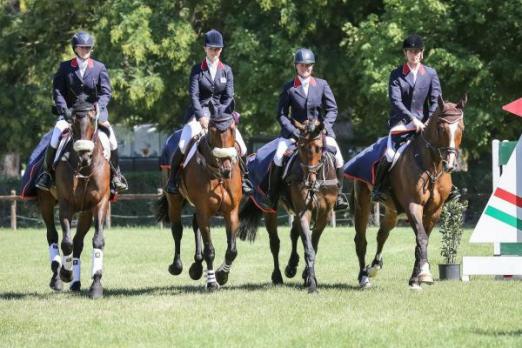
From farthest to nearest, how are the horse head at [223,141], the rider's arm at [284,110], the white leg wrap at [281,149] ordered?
1. the white leg wrap at [281,149]
2. the rider's arm at [284,110]
3. the horse head at [223,141]

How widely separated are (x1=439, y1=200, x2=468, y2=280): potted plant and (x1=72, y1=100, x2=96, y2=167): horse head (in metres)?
5.49

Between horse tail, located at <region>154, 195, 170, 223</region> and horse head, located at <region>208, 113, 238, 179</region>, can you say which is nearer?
horse head, located at <region>208, 113, 238, 179</region>

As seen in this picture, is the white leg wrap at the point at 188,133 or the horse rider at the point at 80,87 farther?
the white leg wrap at the point at 188,133

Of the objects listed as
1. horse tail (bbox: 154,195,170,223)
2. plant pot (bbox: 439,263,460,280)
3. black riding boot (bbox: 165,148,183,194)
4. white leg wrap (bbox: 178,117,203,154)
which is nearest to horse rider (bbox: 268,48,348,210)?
white leg wrap (bbox: 178,117,203,154)

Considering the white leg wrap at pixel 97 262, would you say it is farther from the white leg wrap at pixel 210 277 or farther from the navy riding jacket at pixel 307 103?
the navy riding jacket at pixel 307 103

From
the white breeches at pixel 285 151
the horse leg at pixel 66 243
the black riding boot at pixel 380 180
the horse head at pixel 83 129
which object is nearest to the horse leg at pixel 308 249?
the white breeches at pixel 285 151

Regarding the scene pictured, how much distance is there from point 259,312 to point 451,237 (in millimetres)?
5350

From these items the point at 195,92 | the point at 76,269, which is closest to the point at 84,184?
the point at 76,269

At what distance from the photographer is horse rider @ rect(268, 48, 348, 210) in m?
14.7

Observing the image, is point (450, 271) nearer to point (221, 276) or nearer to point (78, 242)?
point (221, 276)

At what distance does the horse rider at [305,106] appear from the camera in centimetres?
1473

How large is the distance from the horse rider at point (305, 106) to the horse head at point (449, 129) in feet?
5.19

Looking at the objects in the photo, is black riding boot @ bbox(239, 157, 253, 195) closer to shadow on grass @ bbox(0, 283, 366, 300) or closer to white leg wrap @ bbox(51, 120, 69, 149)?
shadow on grass @ bbox(0, 283, 366, 300)

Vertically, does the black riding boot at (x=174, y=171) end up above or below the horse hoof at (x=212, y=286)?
above
